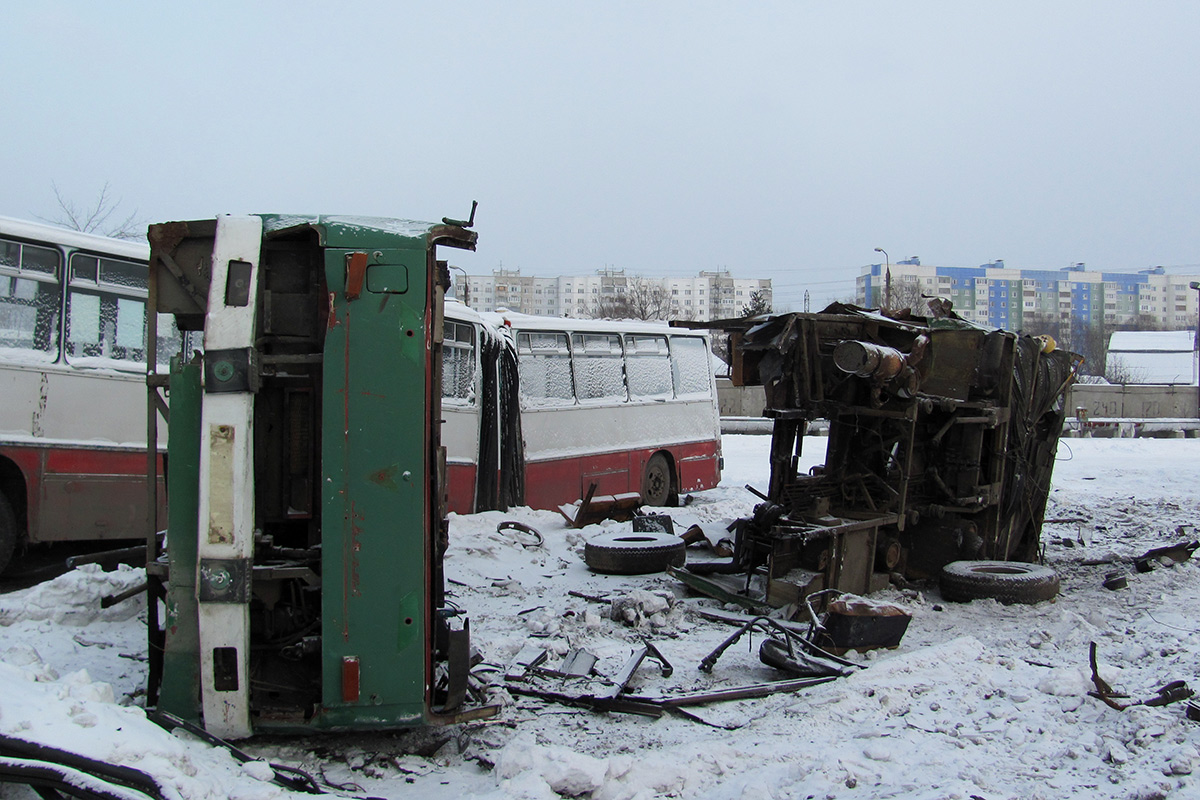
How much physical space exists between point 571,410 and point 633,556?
4.27 meters

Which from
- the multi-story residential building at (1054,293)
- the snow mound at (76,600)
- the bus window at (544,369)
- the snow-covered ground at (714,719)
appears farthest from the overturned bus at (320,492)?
the multi-story residential building at (1054,293)

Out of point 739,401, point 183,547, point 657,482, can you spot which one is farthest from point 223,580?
point 739,401

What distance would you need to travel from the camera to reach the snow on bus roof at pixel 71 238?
23.6 feet

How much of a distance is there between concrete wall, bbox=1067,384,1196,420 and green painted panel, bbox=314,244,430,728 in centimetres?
3810

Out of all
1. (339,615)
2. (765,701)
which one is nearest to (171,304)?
(339,615)

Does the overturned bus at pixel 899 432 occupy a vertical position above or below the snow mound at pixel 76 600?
above

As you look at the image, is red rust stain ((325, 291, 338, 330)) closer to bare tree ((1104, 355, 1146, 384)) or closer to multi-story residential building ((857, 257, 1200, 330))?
bare tree ((1104, 355, 1146, 384))

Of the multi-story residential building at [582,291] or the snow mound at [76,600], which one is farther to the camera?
the multi-story residential building at [582,291]

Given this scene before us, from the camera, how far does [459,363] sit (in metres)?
10.6

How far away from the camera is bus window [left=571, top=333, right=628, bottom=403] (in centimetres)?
1244

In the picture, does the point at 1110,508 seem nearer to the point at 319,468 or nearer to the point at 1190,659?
the point at 1190,659

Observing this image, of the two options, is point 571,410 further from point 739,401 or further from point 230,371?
point 739,401

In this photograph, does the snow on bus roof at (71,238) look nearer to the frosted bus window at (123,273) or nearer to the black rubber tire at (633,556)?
the frosted bus window at (123,273)

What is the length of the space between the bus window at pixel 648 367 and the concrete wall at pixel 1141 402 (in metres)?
28.6
